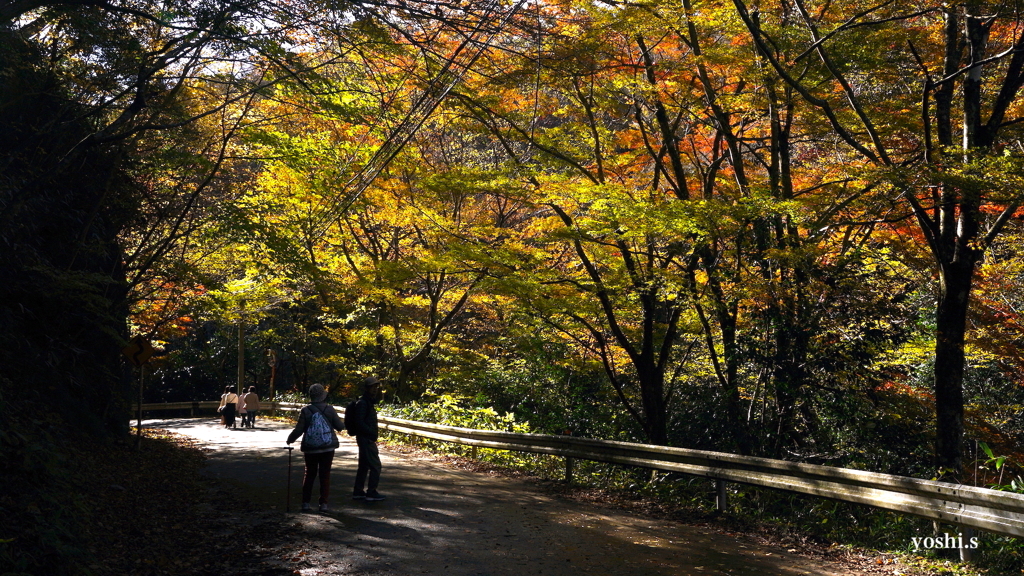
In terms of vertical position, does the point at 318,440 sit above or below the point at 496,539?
above

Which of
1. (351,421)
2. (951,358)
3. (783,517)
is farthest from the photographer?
(951,358)

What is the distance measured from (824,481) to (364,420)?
19.9 feet

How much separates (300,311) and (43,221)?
925 inches

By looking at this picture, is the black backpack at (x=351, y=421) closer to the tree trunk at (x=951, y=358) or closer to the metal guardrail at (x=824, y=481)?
the metal guardrail at (x=824, y=481)

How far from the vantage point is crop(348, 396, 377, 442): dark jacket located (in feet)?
36.3

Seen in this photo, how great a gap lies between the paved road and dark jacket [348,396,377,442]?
3.14 feet

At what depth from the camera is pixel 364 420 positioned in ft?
36.4

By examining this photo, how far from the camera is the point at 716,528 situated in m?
9.66

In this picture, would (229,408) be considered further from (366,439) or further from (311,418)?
(311,418)

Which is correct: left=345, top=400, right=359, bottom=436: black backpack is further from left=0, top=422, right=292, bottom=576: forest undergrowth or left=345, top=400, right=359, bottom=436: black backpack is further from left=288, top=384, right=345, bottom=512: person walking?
left=0, top=422, right=292, bottom=576: forest undergrowth

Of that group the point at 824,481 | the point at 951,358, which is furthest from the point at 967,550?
the point at 951,358

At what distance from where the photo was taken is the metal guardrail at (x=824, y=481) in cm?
641

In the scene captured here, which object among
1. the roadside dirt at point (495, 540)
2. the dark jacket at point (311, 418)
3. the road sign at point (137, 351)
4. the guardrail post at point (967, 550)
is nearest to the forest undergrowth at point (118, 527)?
the roadside dirt at point (495, 540)

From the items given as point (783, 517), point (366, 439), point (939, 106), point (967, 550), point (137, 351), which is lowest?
point (783, 517)
